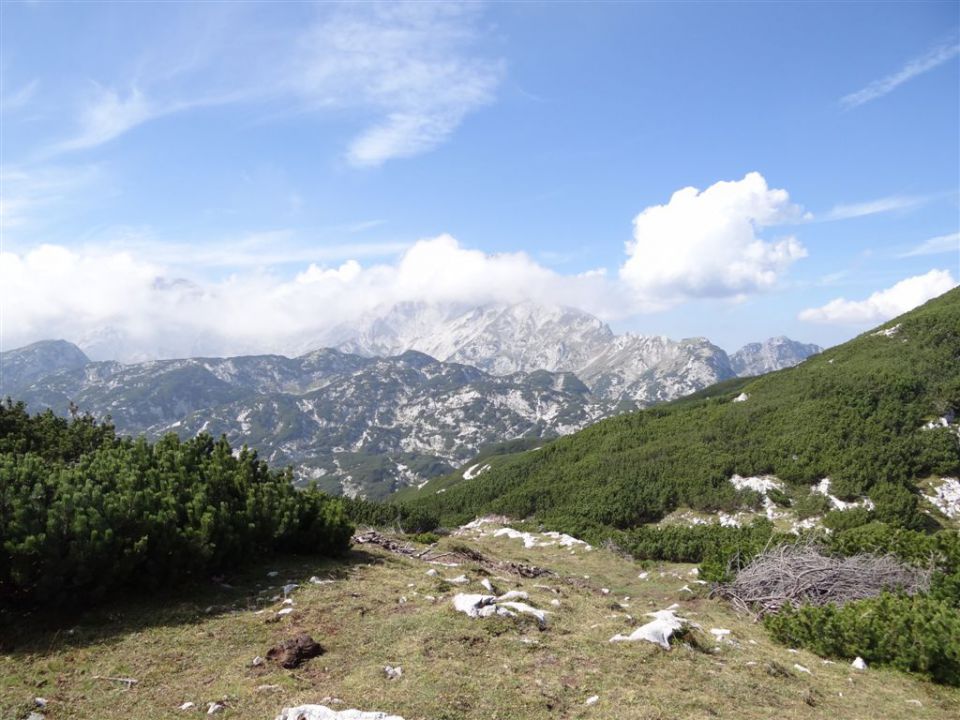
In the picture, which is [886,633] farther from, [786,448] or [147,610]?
[786,448]

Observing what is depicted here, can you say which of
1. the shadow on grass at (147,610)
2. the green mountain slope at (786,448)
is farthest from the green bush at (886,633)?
the green mountain slope at (786,448)

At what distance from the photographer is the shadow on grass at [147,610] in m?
11.3

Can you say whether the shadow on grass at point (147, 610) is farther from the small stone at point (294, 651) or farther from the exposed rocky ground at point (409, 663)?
the small stone at point (294, 651)

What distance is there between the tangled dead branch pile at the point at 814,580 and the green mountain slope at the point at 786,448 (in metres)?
16.2

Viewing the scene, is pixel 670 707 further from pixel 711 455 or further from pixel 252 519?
pixel 711 455

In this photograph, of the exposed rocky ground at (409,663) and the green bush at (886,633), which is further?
the green bush at (886,633)

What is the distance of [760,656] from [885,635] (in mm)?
2830

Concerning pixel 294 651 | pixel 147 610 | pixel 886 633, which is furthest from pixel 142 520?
pixel 886 633

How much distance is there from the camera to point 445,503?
58.8 m

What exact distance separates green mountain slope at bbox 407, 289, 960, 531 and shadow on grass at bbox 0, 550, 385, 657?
23.0 meters

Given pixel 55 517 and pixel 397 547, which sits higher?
pixel 55 517

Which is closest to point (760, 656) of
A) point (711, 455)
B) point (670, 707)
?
point (670, 707)

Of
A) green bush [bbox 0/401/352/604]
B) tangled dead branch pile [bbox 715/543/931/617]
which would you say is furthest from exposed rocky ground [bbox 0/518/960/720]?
tangled dead branch pile [bbox 715/543/931/617]

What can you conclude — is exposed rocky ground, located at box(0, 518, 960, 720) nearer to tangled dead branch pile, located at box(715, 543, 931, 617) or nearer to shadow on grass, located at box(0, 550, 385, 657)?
shadow on grass, located at box(0, 550, 385, 657)
